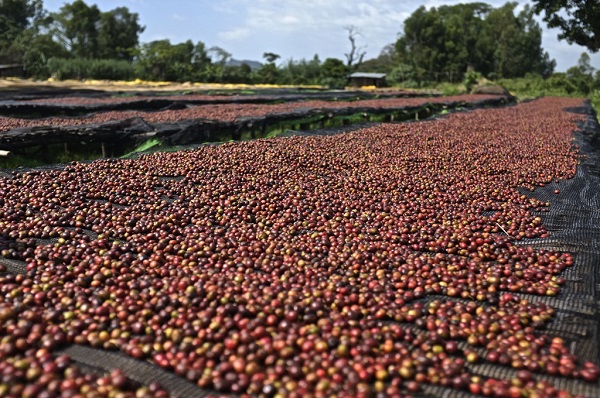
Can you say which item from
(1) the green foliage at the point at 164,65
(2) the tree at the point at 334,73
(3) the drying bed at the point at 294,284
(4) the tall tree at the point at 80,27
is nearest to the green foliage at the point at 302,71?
(2) the tree at the point at 334,73

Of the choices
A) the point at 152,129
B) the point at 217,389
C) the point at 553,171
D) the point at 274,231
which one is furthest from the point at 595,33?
the point at 217,389

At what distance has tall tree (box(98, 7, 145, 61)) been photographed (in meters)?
48.4

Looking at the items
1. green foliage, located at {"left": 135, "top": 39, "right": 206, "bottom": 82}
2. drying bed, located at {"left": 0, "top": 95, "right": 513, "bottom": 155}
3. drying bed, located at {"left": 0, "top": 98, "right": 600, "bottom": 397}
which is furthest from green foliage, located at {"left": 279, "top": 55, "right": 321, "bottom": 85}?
drying bed, located at {"left": 0, "top": 98, "right": 600, "bottom": 397}

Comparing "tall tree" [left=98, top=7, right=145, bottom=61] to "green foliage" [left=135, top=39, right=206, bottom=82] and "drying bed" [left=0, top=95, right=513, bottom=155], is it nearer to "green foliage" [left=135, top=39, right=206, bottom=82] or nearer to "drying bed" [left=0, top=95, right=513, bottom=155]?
"green foliage" [left=135, top=39, right=206, bottom=82]

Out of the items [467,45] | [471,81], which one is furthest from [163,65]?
[467,45]

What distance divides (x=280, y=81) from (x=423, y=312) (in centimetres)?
4533

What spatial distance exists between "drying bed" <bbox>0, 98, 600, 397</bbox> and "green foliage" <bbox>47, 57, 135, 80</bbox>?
109 feet

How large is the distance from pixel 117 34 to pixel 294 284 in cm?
5383

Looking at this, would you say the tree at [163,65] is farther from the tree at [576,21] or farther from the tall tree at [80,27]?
the tree at [576,21]

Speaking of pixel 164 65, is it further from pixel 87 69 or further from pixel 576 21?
pixel 576 21

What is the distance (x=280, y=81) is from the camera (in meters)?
46.4

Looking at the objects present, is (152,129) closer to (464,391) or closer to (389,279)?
(389,279)

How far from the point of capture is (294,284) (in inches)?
124

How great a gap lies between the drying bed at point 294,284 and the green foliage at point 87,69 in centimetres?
3326
